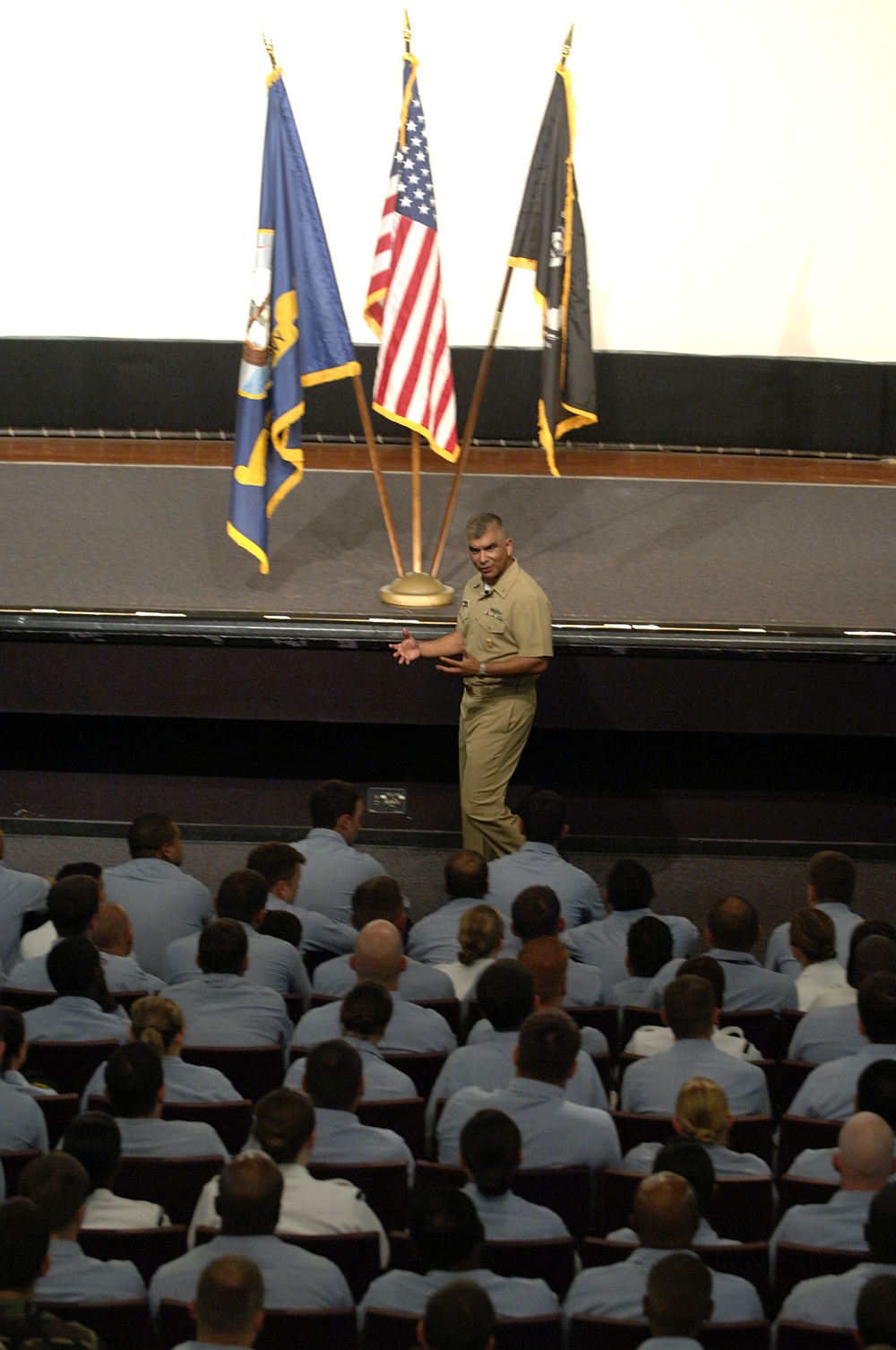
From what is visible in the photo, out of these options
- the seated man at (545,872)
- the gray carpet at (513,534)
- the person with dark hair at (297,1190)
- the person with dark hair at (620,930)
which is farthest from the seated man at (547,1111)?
the gray carpet at (513,534)

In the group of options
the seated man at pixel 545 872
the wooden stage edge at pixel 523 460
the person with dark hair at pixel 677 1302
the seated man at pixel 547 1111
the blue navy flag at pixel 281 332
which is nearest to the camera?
the person with dark hair at pixel 677 1302

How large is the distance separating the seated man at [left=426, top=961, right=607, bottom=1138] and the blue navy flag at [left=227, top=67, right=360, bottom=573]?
326cm

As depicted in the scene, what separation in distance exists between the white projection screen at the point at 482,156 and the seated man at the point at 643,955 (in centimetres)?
729

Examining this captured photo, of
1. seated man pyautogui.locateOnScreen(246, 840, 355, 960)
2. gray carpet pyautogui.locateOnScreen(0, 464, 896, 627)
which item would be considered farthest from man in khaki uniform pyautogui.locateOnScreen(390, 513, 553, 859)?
seated man pyautogui.locateOnScreen(246, 840, 355, 960)

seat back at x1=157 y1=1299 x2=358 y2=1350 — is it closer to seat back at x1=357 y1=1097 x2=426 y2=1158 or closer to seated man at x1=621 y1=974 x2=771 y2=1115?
seat back at x1=357 y1=1097 x2=426 y2=1158

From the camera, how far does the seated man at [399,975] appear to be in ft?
14.8

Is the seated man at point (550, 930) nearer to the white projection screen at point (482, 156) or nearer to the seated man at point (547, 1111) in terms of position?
the seated man at point (547, 1111)

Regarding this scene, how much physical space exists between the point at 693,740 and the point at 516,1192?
3875 mm

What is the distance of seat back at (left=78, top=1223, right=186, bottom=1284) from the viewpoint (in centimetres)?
325

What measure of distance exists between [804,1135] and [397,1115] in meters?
0.99

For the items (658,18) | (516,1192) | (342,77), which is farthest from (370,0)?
(516,1192)

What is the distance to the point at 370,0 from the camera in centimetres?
1076

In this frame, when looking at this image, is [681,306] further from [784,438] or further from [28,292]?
[28,292]

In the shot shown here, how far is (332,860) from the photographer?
5.58 meters
